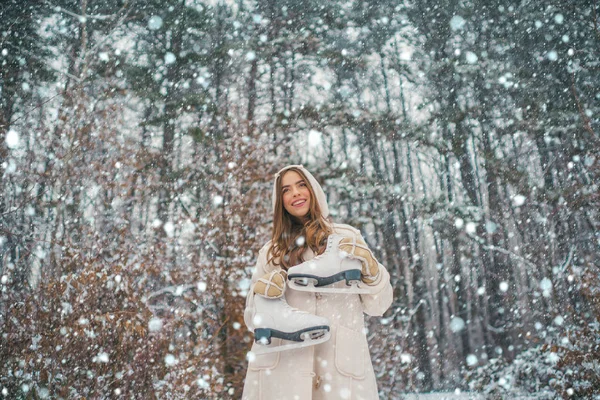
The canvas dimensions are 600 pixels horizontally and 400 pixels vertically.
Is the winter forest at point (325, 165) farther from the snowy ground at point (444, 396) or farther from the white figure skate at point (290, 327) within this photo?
the white figure skate at point (290, 327)

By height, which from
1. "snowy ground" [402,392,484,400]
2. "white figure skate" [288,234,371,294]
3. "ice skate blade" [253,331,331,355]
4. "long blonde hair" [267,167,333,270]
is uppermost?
"long blonde hair" [267,167,333,270]

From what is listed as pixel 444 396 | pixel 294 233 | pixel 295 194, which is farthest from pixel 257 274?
pixel 444 396

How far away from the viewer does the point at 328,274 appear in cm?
148

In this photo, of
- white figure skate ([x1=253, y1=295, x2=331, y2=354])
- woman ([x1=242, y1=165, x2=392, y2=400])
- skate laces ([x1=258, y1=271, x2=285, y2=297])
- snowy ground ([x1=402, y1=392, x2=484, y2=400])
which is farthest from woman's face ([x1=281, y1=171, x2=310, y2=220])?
snowy ground ([x1=402, y1=392, x2=484, y2=400])

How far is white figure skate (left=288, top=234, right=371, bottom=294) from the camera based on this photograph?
1481 millimetres

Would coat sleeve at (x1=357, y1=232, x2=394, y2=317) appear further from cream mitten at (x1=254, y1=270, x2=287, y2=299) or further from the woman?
cream mitten at (x1=254, y1=270, x2=287, y2=299)

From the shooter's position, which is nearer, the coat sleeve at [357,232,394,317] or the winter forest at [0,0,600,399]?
the coat sleeve at [357,232,394,317]

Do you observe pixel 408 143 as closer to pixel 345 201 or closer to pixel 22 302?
pixel 345 201

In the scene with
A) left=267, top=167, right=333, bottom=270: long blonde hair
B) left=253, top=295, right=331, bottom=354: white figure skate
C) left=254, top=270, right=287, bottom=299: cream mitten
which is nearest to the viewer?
left=253, top=295, right=331, bottom=354: white figure skate

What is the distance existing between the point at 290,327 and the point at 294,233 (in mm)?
470

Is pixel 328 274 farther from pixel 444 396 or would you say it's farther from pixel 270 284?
pixel 444 396

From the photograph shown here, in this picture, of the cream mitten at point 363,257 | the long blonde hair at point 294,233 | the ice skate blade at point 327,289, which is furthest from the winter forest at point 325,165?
the cream mitten at point 363,257

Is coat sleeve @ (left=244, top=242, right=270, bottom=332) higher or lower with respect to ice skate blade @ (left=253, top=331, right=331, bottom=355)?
higher

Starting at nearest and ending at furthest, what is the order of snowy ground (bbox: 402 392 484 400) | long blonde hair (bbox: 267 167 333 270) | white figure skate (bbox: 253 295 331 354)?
white figure skate (bbox: 253 295 331 354) → long blonde hair (bbox: 267 167 333 270) → snowy ground (bbox: 402 392 484 400)
